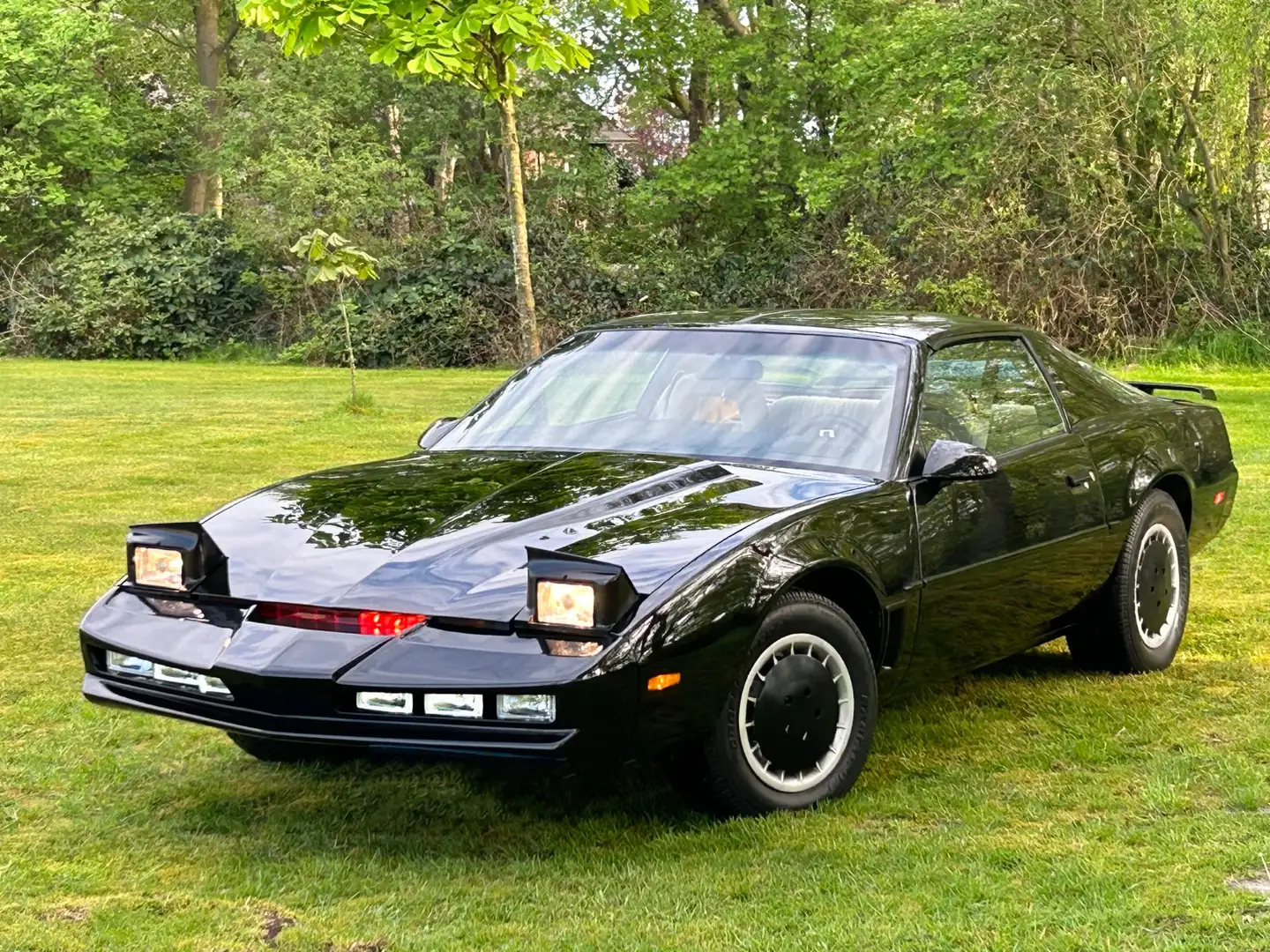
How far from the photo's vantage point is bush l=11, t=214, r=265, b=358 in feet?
102

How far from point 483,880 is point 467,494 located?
1140 millimetres

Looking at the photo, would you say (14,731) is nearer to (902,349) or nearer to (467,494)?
(467,494)

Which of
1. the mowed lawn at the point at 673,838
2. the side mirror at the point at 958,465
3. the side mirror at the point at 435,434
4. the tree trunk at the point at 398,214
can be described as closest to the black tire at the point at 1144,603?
the mowed lawn at the point at 673,838

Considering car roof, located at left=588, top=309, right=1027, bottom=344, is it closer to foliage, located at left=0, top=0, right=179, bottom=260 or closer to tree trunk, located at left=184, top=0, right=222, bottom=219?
foliage, located at left=0, top=0, right=179, bottom=260

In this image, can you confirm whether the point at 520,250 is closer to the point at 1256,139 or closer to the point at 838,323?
the point at 838,323

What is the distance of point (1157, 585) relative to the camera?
19.6 ft

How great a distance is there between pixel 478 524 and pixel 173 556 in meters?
0.82

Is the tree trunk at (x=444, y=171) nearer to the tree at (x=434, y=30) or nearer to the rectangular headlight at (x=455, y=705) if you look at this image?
the tree at (x=434, y=30)

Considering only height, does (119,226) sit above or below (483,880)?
above

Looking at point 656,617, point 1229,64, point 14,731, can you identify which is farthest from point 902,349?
point 1229,64

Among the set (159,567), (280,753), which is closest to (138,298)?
(280,753)

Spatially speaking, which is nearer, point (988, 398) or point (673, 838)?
point (673, 838)

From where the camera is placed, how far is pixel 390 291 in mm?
29922

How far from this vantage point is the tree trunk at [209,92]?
3834 centimetres
